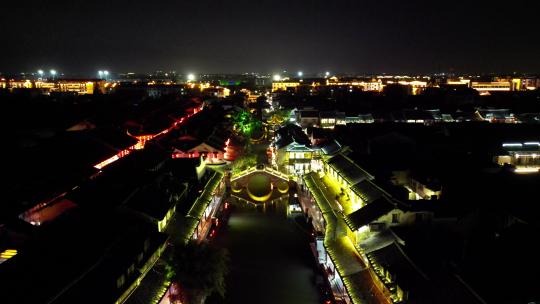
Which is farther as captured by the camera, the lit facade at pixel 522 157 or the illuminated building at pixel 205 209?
the lit facade at pixel 522 157

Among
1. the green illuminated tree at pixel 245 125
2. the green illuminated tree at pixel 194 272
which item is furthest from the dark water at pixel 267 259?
the green illuminated tree at pixel 245 125

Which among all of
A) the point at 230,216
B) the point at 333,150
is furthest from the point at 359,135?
the point at 230,216

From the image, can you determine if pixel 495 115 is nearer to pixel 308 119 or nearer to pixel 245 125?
pixel 308 119

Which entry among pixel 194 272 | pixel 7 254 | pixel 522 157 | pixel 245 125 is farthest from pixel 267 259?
pixel 245 125

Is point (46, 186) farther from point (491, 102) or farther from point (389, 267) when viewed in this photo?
point (491, 102)

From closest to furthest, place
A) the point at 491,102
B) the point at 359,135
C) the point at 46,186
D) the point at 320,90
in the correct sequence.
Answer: the point at 46,186 → the point at 359,135 → the point at 491,102 → the point at 320,90

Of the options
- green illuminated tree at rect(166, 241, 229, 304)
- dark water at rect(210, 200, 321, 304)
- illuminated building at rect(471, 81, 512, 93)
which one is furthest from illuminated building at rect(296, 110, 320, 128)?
illuminated building at rect(471, 81, 512, 93)

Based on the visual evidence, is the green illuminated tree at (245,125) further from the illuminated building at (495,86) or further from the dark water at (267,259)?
the illuminated building at (495,86)

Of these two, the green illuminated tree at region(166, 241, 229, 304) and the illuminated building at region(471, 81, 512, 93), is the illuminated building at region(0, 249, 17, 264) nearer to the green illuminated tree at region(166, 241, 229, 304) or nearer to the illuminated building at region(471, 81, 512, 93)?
the green illuminated tree at region(166, 241, 229, 304)
